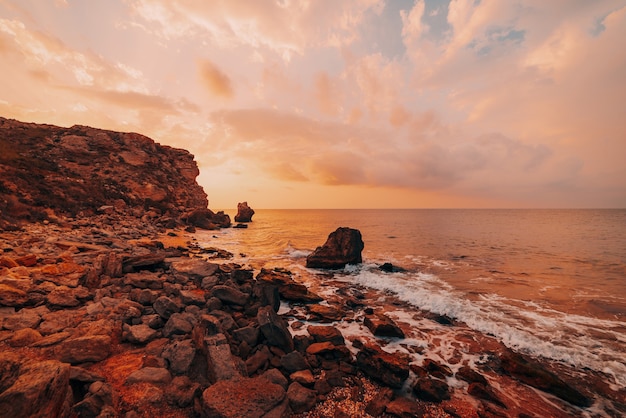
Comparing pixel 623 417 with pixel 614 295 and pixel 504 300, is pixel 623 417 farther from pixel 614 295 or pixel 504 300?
pixel 614 295

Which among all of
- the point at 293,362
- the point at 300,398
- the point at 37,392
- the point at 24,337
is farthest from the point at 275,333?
the point at 24,337

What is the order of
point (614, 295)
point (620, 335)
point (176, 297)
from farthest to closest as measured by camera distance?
1. point (614, 295)
2. point (620, 335)
3. point (176, 297)

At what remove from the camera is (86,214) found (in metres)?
34.9

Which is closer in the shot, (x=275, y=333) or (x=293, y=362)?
(x=293, y=362)

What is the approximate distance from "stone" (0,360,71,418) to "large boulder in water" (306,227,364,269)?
20.4 metres

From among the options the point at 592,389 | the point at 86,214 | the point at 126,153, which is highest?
the point at 126,153

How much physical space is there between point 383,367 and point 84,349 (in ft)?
27.9

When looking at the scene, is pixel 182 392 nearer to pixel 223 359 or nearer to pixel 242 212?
pixel 223 359

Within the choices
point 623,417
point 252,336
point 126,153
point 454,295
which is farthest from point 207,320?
point 126,153

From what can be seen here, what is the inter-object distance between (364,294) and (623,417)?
440 inches

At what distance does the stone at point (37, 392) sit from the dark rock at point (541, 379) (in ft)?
41.0

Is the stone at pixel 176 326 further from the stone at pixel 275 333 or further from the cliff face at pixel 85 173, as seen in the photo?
the cliff face at pixel 85 173

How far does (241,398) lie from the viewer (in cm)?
549

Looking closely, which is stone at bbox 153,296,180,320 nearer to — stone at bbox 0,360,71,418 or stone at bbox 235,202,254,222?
stone at bbox 0,360,71,418
